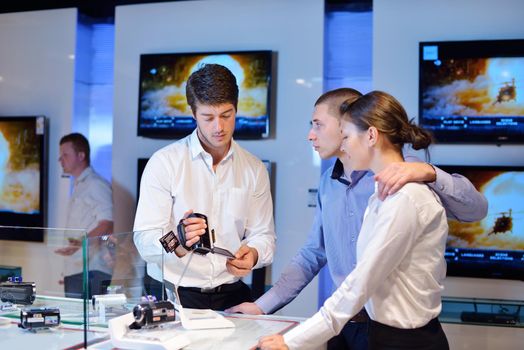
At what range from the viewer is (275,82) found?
215 inches

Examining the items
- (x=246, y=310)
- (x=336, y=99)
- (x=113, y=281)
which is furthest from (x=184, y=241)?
(x=336, y=99)

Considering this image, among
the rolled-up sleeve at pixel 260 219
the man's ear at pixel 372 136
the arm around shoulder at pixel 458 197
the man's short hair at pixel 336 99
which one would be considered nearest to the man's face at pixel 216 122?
the rolled-up sleeve at pixel 260 219

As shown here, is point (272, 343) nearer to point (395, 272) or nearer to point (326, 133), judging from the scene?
Answer: point (395, 272)

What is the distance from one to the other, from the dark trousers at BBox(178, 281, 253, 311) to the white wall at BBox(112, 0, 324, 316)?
7.28ft

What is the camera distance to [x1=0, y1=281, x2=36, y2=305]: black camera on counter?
2662mm

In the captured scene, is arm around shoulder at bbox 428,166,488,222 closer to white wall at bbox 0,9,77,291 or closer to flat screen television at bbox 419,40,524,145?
flat screen television at bbox 419,40,524,145

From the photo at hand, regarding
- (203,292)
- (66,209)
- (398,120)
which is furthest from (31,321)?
(66,209)

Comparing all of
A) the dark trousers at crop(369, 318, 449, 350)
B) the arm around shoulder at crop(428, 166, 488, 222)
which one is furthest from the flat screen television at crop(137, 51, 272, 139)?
the dark trousers at crop(369, 318, 449, 350)

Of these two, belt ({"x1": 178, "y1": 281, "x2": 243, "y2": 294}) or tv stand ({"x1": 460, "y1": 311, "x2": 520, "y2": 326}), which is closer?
belt ({"x1": 178, "y1": 281, "x2": 243, "y2": 294})

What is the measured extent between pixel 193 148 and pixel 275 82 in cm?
234

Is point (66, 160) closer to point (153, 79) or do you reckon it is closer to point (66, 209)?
point (66, 209)

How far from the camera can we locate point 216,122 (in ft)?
10.1

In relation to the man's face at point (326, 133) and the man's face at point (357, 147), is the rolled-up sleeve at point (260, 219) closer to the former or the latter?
the man's face at point (326, 133)

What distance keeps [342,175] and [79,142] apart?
334 centimetres
